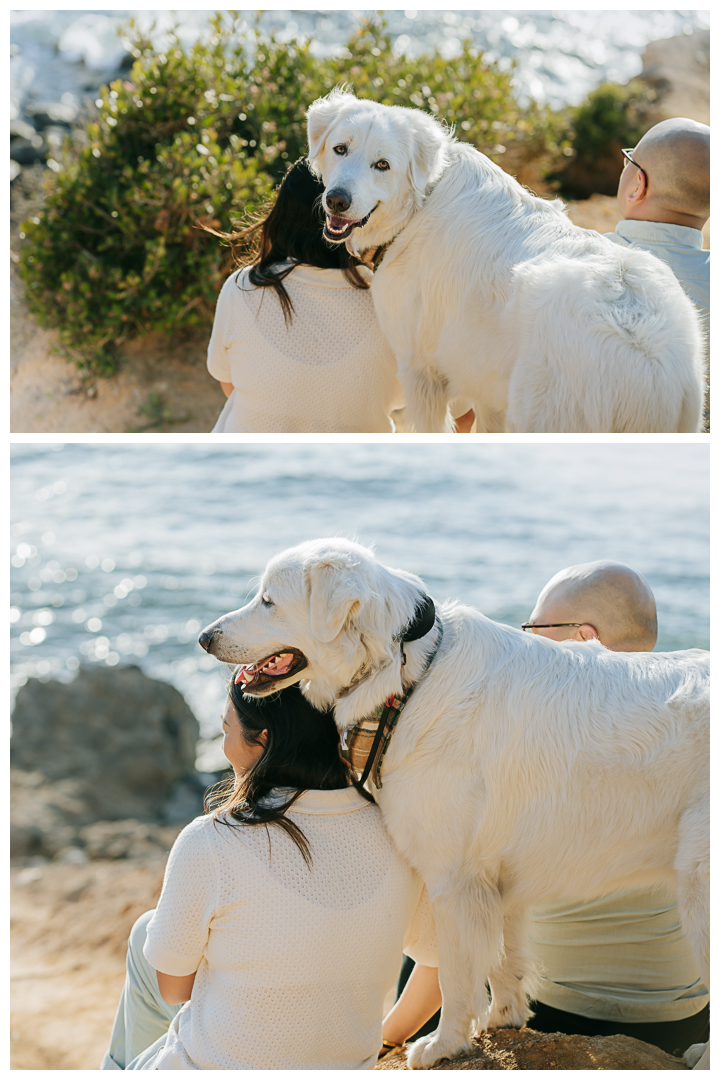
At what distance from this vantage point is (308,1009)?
232 cm

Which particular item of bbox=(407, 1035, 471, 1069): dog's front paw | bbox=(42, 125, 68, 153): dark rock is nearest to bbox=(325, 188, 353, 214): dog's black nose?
bbox=(407, 1035, 471, 1069): dog's front paw

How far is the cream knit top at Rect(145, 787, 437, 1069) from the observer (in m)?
2.25

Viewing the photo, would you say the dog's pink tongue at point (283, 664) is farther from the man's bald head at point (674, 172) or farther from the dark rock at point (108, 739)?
the dark rock at point (108, 739)

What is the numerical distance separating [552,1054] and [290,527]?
12700 mm

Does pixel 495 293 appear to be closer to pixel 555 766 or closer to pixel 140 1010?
pixel 555 766

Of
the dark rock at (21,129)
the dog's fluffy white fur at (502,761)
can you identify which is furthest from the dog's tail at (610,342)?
the dark rock at (21,129)

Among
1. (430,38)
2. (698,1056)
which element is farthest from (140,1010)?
(430,38)

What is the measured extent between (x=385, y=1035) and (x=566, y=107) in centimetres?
1004

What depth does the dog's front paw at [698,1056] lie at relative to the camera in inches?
107

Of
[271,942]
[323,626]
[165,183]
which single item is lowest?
Answer: [271,942]

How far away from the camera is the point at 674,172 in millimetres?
3418

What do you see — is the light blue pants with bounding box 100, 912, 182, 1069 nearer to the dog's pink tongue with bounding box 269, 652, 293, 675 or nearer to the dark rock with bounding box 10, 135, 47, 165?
the dog's pink tongue with bounding box 269, 652, 293, 675

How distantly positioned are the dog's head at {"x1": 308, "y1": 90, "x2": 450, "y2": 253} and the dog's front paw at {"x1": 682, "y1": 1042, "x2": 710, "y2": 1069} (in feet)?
9.38
